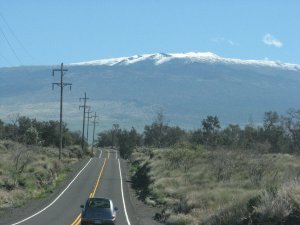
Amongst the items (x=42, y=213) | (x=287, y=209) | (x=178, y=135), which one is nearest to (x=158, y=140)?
(x=178, y=135)

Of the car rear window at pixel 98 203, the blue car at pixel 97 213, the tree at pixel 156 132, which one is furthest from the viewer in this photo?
the tree at pixel 156 132

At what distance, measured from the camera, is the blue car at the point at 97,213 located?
90.2 ft

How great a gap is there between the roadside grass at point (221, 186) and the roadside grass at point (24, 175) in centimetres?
825

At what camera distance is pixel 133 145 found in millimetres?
139625

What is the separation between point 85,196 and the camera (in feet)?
162

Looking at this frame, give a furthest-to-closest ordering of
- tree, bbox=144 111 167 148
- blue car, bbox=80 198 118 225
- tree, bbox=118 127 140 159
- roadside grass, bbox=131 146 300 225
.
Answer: tree, bbox=144 111 167 148 < tree, bbox=118 127 140 159 < blue car, bbox=80 198 118 225 < roadside grass, bbox=131 146 300 225

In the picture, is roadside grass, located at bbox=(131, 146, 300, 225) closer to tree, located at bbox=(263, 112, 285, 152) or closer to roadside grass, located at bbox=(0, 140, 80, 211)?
roadside grass, located at bbox=(0, 140, 80, 211)

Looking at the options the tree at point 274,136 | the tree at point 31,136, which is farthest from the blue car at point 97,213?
the tree at point 31,136

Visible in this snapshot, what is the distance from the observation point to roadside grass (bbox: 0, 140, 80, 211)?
4592 cm

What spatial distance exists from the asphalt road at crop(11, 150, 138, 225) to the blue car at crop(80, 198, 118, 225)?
9.02ft

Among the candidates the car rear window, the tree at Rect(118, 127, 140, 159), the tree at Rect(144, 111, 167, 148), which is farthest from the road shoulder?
the tree at Rect(144, 111, 167, 148)

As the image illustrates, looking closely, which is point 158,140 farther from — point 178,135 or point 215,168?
point 215,168

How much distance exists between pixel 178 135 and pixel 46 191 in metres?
88.6

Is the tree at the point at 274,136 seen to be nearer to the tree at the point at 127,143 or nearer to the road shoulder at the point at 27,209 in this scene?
the road shoulder at the point at 27,209
